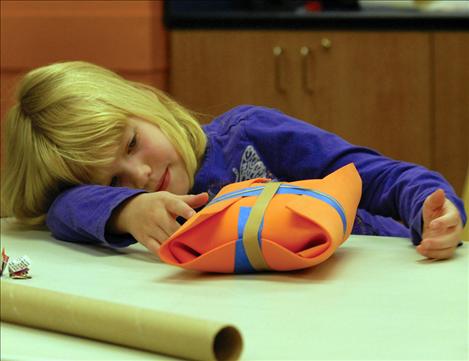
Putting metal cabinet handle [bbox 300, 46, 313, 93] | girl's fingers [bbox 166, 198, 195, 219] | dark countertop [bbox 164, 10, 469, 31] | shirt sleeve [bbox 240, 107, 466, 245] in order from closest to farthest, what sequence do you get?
girl's fingers [bbox 166, 198, 195, 219], shirt sleeve [bbox 240, 107, 466, 245], dark countertop [bbox 164, 10, 469, 31], metal cabinet handle [bbox 300, 46, 313, 93]

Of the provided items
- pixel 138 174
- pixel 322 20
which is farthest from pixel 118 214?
pixel 322 20

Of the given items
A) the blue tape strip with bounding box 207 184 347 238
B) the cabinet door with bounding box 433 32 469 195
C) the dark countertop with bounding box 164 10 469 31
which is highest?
the dark countertop with bounding box 164 10 469 31

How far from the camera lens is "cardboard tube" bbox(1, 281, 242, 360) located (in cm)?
60

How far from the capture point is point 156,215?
41.1 inches

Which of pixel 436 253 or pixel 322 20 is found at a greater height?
pixel 322 20

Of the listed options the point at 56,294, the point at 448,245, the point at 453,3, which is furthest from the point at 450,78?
the point at 56,294

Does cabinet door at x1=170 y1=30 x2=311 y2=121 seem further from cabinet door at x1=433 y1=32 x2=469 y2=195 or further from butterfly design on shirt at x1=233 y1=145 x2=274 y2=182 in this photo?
butterfly design on shirt at x1=233 y1=145 x2=274 y2=182

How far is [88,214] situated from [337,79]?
1502 mm

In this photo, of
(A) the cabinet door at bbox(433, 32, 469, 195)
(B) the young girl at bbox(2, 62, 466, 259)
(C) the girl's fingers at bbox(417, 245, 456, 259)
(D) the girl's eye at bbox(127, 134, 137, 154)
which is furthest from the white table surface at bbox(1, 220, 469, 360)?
(A) the cabinet door at bbox(433, 32, 469, 195)

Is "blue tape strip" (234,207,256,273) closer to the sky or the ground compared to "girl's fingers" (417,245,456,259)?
closer to the sky

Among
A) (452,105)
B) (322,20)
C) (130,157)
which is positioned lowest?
(452,105)

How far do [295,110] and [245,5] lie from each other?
40 cm

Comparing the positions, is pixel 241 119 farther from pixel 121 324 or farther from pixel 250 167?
pixel 121 324

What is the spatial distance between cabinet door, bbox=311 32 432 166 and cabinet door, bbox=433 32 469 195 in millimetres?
28
